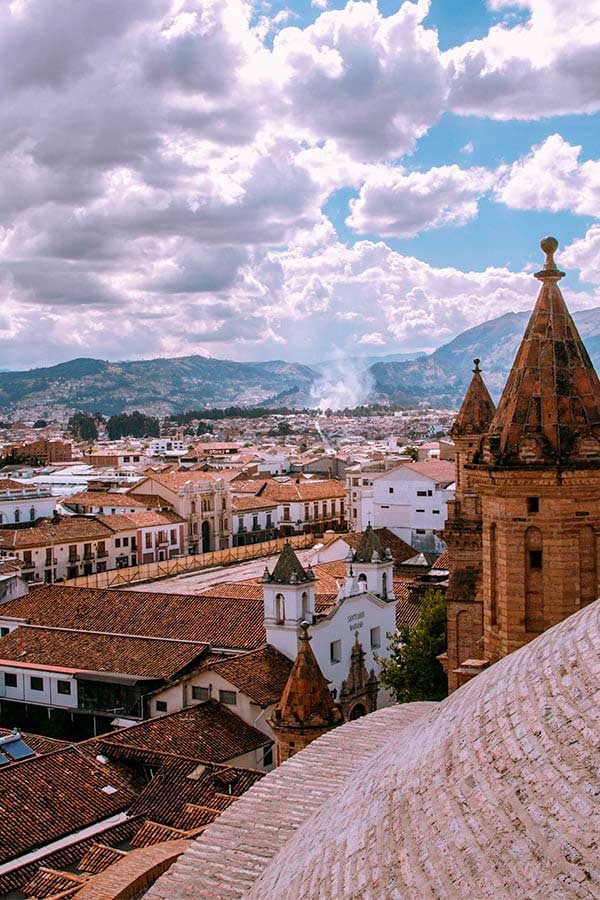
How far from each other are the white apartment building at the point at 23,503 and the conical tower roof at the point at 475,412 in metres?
47.4

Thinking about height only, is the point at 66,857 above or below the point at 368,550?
below

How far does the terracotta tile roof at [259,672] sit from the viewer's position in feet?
80.1

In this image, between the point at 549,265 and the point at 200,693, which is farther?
the point at 200,693

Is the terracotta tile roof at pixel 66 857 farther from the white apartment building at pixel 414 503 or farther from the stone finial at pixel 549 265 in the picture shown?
the white apartment building at pixel 414 503

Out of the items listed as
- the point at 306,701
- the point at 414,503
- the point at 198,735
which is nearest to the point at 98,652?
the point at 198,735

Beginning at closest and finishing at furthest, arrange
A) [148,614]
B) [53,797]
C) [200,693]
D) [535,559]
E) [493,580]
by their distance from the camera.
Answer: [535,559]
[493,580]
[53,797]
[200,693]
[148,614]

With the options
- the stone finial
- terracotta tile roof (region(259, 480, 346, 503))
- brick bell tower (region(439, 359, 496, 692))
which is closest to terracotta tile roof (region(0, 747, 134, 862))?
brick bell tower (region(439, 359, 496, 692))

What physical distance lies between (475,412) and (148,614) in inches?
598

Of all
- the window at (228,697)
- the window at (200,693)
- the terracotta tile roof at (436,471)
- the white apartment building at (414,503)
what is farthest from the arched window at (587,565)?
the terracotta tile roof at (436,471)

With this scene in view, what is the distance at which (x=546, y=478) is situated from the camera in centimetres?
1308

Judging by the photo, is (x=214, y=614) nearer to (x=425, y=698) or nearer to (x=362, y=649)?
(x=362, y=649)

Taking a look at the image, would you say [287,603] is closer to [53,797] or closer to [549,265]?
[53,797]

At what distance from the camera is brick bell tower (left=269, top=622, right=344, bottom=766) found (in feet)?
60.3

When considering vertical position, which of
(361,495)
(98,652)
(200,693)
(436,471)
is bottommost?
(200,693)
